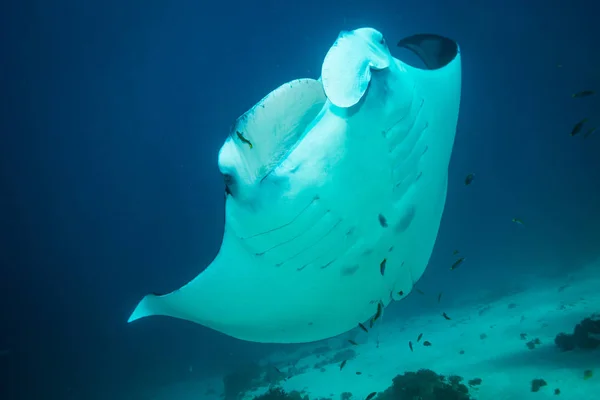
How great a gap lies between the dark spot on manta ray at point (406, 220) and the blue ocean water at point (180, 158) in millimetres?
5228

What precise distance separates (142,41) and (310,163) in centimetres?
1269

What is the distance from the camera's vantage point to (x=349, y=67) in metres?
1.60

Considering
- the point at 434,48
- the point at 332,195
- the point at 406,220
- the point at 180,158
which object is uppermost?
the point at 180,158

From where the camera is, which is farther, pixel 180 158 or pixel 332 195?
pixel 180 158

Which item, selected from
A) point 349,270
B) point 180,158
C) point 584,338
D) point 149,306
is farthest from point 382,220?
point 180,158

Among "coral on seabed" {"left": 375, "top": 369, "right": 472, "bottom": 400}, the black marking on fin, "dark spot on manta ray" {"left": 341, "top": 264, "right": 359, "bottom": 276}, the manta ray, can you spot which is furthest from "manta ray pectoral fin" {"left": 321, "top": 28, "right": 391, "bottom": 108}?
"coral on seabed" {"left": 375, "top": 369, "right": 472, "bottom": 400}

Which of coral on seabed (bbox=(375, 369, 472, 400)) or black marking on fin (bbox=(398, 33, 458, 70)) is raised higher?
black marking on fin (bbox=(398, 33, 458, 70))

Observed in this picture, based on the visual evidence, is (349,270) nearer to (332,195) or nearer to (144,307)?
(332,195)

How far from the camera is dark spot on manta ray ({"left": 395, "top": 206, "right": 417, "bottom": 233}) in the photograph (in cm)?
251

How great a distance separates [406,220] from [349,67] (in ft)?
4.51

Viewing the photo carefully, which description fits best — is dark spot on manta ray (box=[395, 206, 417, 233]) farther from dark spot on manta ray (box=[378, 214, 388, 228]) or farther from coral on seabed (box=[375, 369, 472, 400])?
coral on seabed (box=[375, 369, 472, 400])

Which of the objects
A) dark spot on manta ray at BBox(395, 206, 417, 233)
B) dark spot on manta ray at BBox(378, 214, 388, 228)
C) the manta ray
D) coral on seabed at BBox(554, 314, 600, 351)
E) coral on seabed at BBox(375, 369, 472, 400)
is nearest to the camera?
the manta ray

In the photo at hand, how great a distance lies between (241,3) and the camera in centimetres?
1131

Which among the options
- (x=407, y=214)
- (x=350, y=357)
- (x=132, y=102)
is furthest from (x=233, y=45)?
(x=350, y=357)
